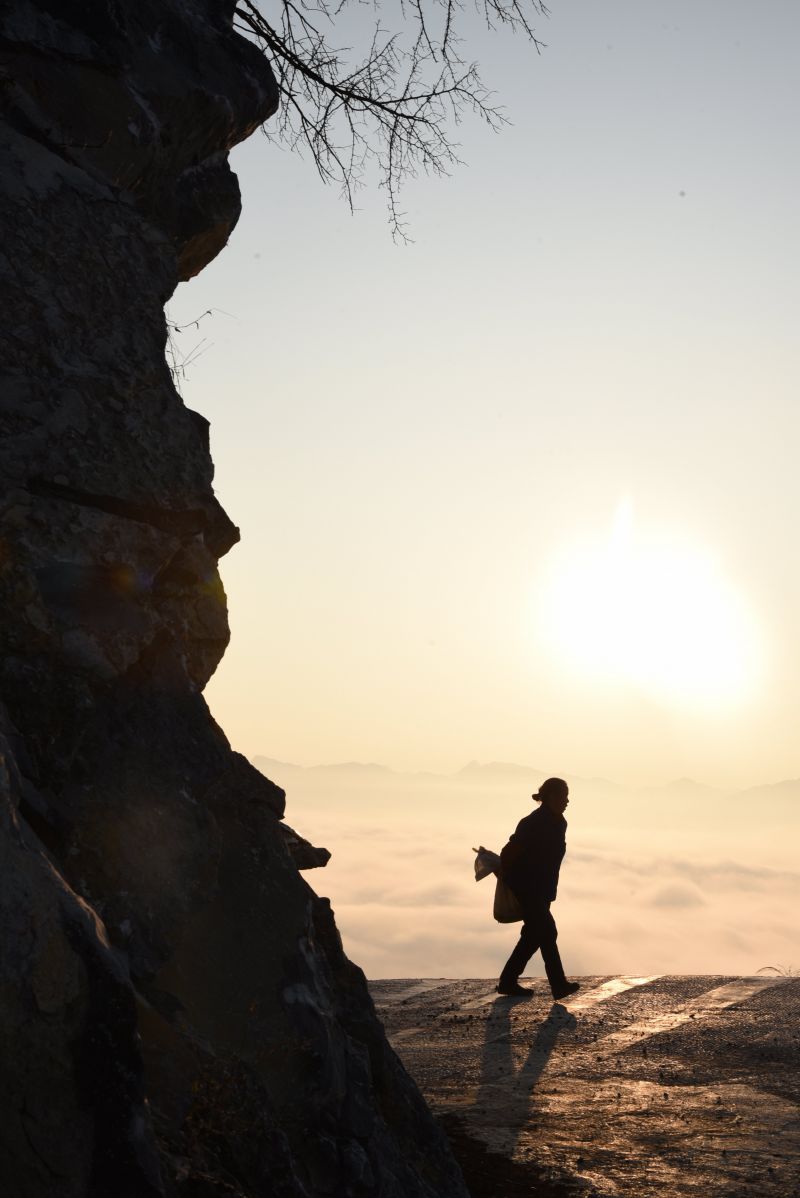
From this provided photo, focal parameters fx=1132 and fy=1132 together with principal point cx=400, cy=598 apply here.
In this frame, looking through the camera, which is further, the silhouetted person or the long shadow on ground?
the silhouetted person

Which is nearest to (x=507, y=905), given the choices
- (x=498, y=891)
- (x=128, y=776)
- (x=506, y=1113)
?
(x=498, y=891)

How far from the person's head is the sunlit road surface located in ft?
6.07

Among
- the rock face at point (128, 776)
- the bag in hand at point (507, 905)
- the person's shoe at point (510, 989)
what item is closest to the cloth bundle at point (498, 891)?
the bag in hand at point (507, 905)

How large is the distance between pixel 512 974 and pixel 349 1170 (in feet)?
24.6

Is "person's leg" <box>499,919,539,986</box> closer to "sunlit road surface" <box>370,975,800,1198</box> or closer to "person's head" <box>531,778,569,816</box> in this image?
"sunlit road surface" <box>370,975,800,1198</box>

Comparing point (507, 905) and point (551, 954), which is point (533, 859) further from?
point (551, 954)

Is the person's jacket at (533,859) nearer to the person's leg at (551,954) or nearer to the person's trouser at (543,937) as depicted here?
the person's trouser at (543,937)

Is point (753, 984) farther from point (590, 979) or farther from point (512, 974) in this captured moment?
point (512, 974)

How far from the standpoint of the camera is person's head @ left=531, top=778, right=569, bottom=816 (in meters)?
11.4

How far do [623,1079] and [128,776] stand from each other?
512 cm

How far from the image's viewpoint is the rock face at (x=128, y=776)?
3137 millimetres

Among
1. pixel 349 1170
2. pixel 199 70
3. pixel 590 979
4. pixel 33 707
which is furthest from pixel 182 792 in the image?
pixel 590 979

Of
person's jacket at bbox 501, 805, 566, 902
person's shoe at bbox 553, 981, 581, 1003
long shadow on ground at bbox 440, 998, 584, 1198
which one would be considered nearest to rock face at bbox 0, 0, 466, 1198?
long shadow on ground at bbox 440, 998, 584, 1198

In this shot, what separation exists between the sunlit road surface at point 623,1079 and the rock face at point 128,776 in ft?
4.84
